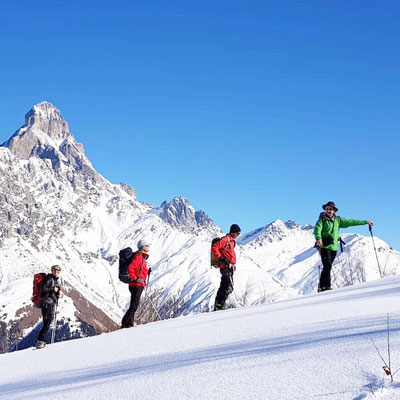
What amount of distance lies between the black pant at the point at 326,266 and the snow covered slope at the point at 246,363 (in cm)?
524

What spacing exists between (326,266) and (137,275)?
186 inches

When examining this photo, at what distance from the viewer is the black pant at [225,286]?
12.6m

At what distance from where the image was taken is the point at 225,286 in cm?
1284

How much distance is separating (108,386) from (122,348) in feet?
8.62

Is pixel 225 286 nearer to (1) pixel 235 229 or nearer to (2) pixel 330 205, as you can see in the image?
(1) pixel 235 229

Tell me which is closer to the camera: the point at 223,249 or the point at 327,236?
the point at 223,249

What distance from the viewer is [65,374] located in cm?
568

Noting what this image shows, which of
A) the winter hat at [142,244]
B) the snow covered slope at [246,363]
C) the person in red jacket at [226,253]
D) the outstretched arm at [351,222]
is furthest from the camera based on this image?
the outstretched arm at [351,222]

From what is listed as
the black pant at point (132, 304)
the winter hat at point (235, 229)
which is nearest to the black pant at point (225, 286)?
the winter hat at point (235, 229)

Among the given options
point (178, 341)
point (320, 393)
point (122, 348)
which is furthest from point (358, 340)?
→ point (122, 348)

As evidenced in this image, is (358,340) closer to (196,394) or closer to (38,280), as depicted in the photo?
(196,394)

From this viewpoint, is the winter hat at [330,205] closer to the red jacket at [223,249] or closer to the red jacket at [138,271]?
the red jacket at [223,249]

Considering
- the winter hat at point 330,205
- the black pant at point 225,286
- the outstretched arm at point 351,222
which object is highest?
the winter hat at point 330,205

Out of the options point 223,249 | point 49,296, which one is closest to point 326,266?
point 223,249
